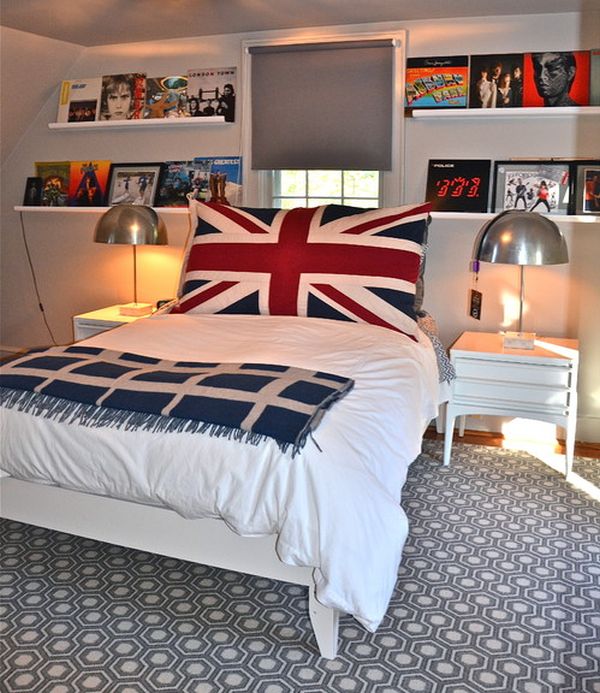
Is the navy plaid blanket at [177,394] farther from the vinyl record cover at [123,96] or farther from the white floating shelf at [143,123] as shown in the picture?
the vinyl record cover at [123,96]

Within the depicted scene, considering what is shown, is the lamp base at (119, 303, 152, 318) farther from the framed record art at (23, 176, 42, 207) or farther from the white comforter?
the white comforter

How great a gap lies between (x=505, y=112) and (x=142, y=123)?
1851 millimetres

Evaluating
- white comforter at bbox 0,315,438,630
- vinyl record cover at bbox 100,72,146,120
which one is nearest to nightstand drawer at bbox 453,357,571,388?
white comforter at bbox 0,315,438,630

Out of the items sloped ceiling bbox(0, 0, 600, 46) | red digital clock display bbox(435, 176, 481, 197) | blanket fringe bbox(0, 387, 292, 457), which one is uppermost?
sloped ceiling bbox(0, 0, 600, 46)

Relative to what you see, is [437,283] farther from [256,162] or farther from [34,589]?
[34,589]

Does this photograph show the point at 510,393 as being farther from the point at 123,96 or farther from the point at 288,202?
the point at 123,96

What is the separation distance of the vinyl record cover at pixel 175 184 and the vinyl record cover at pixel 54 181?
0.65 metres

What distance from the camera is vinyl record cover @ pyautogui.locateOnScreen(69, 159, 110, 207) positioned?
4.14 m

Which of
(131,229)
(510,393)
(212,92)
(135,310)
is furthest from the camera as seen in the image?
(212,92)

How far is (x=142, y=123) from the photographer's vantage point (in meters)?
3.89

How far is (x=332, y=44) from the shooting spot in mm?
3492

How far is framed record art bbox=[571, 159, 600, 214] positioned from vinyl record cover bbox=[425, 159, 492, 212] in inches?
14.7

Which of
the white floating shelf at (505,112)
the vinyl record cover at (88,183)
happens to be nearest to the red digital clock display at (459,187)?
the white floating shelf at (505,112)

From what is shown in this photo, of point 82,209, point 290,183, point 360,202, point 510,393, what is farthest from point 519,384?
point 82,209
